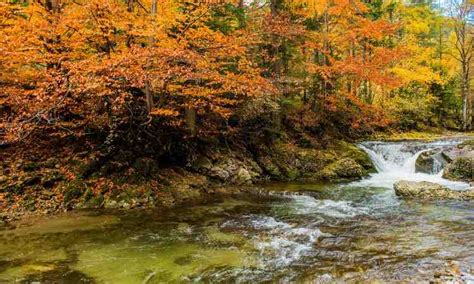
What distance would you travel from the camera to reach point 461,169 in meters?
13.8

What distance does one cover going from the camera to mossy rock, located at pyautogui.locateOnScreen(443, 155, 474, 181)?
44.2ft

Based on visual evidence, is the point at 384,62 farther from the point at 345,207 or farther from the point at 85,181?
the point at 85,181

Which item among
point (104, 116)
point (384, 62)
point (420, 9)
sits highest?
point (420, 9)

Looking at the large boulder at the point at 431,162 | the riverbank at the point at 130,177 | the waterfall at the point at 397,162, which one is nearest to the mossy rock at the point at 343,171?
the riverbank at the point at 130,177

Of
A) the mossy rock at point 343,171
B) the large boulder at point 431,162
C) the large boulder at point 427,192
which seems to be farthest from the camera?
Result: the large boulder at point 431,162

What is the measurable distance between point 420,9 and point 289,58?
44.0 ft

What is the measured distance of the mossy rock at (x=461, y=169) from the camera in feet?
44.2

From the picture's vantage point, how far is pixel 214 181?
13.2 m

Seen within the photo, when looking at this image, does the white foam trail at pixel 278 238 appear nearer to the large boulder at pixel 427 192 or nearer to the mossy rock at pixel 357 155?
the large boulder at pixel 427 192

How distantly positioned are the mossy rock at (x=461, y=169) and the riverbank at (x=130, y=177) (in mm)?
3009

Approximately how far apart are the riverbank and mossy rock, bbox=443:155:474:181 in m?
3.01

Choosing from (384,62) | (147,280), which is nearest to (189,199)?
(147,280)

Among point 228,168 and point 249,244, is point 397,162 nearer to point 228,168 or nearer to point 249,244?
point 228,168

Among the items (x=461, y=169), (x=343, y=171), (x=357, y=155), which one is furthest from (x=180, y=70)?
(x=461, y=169)
